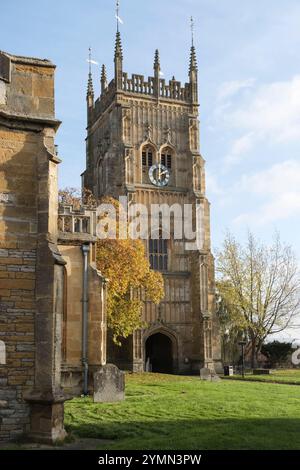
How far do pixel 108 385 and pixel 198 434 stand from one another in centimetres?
590

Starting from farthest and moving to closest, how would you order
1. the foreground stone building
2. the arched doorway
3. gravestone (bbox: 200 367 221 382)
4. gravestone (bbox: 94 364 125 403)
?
the arched doorway, gravestone (bbox: 200 367 221 382), gravestone (bbox: 94 364 125 403), the foreground stone building

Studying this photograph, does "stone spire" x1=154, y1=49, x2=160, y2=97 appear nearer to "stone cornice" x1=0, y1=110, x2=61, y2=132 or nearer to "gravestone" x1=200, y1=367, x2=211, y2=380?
"gravestone" x1=200, y1=367, x2=211, y2=380

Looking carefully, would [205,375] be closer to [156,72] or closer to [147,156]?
[147,156]

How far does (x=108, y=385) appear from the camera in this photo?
17156 mm

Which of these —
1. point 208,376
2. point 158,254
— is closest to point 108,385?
point 208,376

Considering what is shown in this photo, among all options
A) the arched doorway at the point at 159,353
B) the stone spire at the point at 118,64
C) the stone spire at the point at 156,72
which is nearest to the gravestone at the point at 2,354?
the arched doorway at the point at 159,353

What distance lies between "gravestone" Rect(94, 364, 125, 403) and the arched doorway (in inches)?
981

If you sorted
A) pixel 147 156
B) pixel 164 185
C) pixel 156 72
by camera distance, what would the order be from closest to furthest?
pixel 164 185 < pixel 147 156 < pixel 156 72

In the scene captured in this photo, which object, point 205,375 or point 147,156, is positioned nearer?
point 205,375

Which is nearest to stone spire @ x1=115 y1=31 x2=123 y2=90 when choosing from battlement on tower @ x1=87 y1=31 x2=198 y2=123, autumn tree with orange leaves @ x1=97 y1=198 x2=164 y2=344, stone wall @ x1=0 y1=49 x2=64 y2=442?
battlement on tower @ x1=87 y1=31 x2=198 y2=123

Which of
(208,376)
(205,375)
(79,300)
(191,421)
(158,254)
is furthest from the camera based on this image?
(158,254)

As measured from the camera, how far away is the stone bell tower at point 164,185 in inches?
1626

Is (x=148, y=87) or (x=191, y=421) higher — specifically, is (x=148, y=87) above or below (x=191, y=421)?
above

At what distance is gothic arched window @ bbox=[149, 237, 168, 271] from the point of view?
42.3 metres
